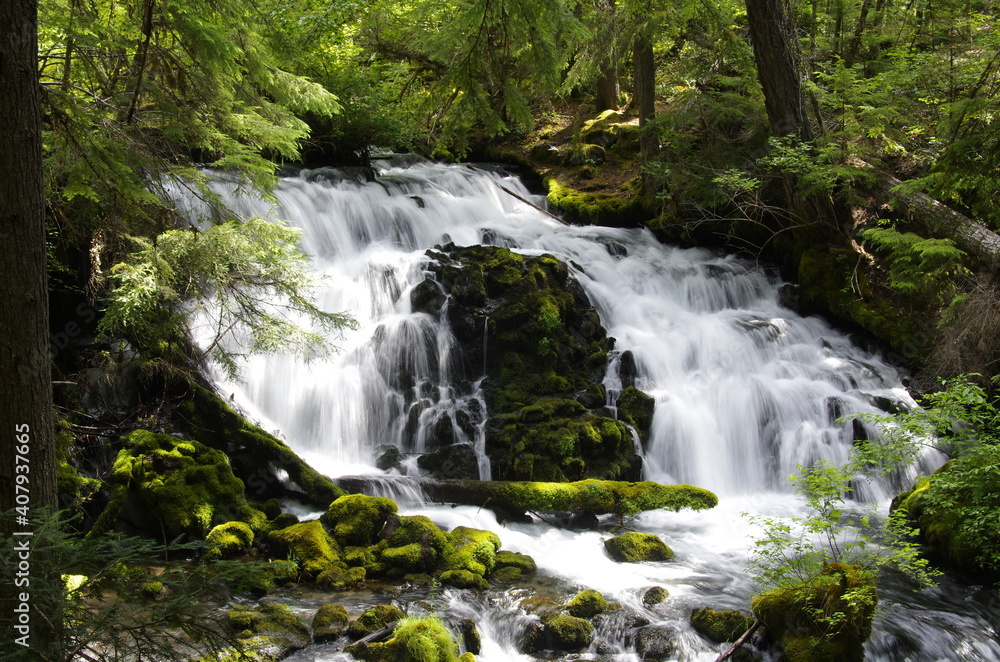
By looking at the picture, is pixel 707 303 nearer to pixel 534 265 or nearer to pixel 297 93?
pixel 534 265

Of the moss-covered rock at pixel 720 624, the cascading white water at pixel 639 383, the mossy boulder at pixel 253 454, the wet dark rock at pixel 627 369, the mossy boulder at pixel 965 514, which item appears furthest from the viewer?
the wet dark rock at pixel 627 369

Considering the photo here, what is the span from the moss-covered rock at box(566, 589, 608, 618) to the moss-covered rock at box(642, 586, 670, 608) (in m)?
0.42

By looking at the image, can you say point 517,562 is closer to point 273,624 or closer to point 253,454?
point 273,624

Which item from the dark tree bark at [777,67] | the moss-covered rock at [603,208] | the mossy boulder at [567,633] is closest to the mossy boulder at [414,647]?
the mossy boulder at [567,633]

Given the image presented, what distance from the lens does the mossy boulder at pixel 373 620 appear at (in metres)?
5.25

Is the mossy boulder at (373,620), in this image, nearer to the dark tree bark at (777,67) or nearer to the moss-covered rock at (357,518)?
the moss-covered rock at (357,518)

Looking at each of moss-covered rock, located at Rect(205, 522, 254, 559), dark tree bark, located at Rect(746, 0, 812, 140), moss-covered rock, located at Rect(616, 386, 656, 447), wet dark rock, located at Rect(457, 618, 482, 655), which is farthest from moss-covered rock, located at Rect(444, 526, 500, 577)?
dark tree bark, located at Rect(746, 0, 812, 140)

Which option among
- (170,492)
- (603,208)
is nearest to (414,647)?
(170,492)

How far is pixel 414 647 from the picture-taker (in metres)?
4.84

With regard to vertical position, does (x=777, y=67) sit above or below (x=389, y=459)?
above

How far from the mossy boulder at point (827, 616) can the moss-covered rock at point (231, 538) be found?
477 centimetres

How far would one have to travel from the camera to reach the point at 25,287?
312 centimetres

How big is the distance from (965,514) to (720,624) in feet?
9.33

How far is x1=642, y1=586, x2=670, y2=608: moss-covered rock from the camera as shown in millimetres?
6074
